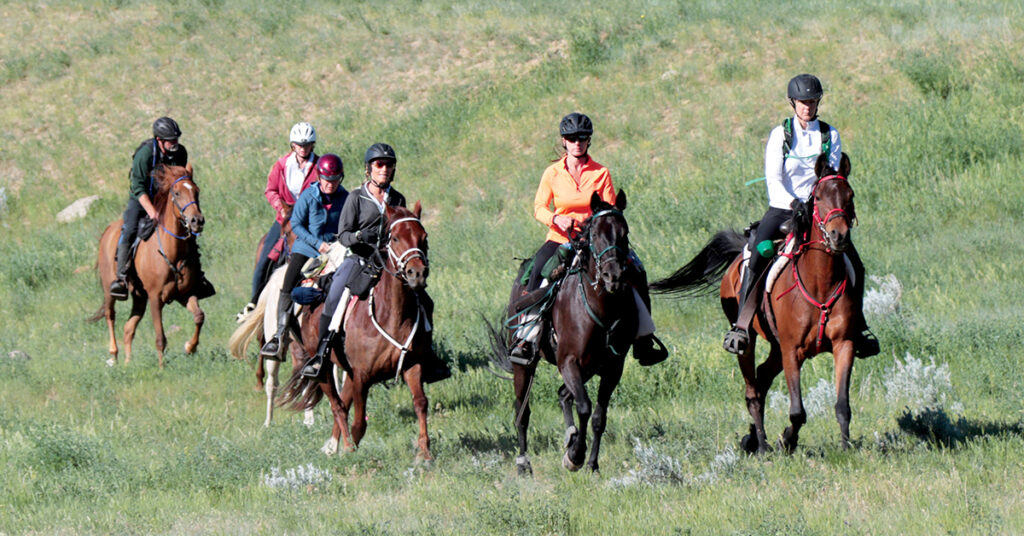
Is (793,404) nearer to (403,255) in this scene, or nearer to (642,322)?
(642,322)

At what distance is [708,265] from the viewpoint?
11.3 meters

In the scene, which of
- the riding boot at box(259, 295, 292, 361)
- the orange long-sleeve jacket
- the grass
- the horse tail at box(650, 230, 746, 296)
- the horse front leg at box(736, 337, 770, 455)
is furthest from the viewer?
the riding boot at box(259, 295, 292, 361)

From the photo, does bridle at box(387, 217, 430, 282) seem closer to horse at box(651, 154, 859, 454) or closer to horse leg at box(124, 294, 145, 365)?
horse at box(651, 154, 859, 454)

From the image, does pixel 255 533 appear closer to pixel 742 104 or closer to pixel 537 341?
pixel 537 341

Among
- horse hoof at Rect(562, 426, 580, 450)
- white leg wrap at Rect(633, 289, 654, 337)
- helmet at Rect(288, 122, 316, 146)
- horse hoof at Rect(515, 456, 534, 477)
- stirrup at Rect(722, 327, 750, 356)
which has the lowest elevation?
horse hoof at Rect(515, 456, 534, 477)

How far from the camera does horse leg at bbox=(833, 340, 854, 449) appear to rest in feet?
28.9

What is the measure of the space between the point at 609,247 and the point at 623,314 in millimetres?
898

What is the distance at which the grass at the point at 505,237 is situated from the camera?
8375 millimetres

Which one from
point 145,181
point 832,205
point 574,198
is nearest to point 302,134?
point 145,181

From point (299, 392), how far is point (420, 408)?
191cm

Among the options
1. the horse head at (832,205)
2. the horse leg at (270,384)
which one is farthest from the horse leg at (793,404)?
the horse leg at (270,384)

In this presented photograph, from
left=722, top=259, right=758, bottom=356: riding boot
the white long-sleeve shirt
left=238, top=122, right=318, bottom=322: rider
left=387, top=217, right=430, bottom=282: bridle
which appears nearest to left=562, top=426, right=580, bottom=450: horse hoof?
left=722, top=259, right=758, bottom=356: riding boot

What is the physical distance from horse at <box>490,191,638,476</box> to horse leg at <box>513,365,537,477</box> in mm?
10

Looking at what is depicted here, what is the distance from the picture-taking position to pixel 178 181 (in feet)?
49.0
